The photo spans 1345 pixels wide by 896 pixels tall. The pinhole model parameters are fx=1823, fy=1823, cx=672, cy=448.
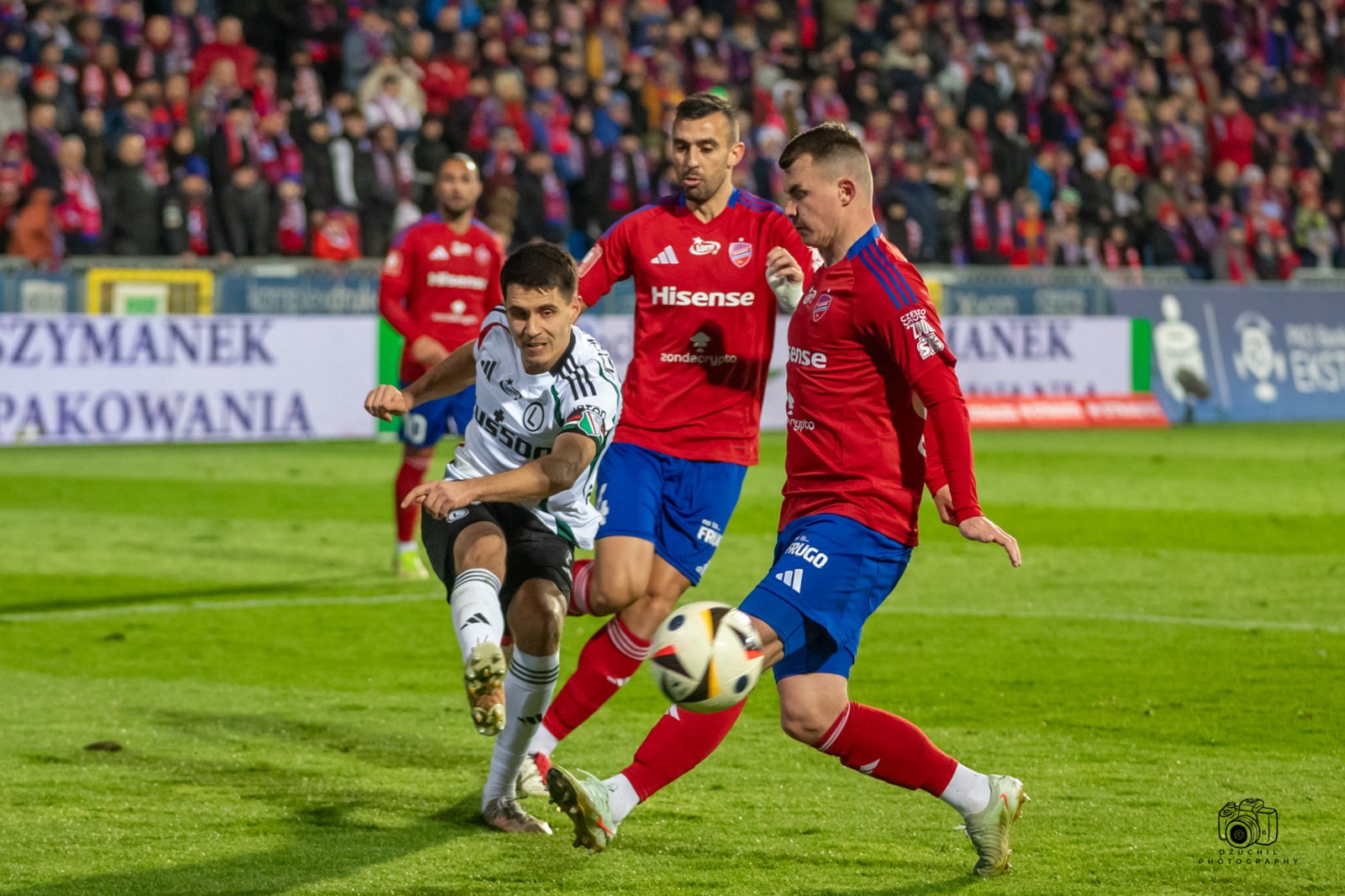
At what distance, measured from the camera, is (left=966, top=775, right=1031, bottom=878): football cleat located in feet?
16.1

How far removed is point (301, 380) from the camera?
17.8m

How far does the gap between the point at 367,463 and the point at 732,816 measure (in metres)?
11.4

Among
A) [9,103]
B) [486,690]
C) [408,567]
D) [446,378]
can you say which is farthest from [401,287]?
[9,103]

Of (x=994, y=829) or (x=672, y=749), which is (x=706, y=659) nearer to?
(x=672, y=749)

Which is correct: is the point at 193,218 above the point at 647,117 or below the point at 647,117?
below

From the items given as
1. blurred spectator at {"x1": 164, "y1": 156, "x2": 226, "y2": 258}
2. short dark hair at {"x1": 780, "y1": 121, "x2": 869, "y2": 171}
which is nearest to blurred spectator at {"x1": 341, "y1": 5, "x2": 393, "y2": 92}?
blurred spectator at {"x1": 164, "y1": 156, "x2": 226, "y2": 258}

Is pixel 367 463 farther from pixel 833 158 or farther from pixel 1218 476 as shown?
pixel 833 158

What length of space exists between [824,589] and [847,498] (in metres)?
0.29

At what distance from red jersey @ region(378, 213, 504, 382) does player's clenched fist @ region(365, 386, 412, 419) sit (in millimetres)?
4932

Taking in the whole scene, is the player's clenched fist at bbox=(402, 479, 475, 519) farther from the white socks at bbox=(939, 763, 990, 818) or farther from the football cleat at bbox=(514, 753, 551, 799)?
the white socks at bbox=(939, 763, 990, 818)

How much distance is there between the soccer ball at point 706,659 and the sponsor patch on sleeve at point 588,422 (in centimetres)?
104

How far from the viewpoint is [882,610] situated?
9.59 m

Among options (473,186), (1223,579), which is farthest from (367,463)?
(1223,579)

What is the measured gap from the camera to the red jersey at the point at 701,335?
6418 mm
